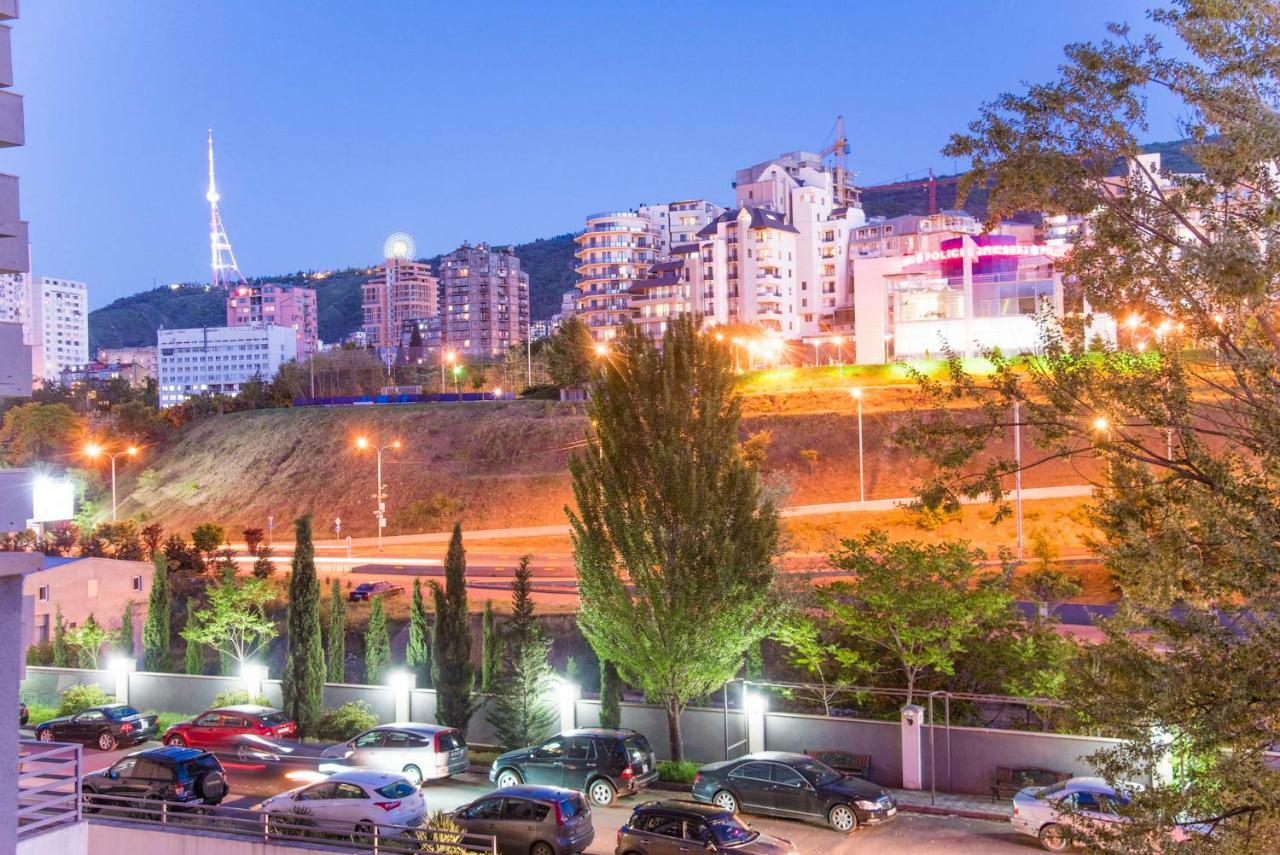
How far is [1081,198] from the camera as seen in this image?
38.9 feet

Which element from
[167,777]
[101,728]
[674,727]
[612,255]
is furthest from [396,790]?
[612,255]

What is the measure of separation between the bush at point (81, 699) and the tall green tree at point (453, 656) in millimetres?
11496

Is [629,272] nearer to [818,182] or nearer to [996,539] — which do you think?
[818,182]

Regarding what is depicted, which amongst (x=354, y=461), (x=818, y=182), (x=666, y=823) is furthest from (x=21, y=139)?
(x=818, y=182)

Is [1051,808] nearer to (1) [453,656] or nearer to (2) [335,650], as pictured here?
(1) [453,656]

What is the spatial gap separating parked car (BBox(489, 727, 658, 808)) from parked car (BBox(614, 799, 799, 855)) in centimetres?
A: 374

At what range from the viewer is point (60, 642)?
35.8 metres

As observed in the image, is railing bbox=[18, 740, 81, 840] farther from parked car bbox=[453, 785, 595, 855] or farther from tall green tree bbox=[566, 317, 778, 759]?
tall green tree bbox=[566, 317, 778, 759]

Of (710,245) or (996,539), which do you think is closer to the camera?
(996,539)

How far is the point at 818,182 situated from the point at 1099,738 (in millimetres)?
111012

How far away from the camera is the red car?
996 inches

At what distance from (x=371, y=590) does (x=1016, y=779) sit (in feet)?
113

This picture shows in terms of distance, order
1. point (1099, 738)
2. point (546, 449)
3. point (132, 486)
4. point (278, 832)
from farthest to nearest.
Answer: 1. point (132, 486)
2. point (546, 449)
3. point (1099, 738)
4. point (278, 832)

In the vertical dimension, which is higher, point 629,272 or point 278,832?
point 629,272
